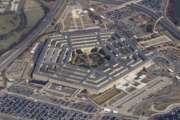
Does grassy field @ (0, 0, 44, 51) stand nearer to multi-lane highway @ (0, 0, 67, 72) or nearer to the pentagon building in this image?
multi-lane highway @ (0, 0, 67, 72)

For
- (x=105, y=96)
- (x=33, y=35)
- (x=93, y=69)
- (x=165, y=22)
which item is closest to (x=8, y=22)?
(x=33, y=35)

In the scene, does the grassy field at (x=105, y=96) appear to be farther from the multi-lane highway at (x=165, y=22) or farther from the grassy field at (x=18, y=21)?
the grassy field at (x=18, y=21)

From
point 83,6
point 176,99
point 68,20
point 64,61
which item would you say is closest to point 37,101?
point 64,61

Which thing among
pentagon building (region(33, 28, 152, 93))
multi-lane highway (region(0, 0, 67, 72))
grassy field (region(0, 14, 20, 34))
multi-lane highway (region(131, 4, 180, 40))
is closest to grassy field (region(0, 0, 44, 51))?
grassy field (region(0, 14, 20, 34))

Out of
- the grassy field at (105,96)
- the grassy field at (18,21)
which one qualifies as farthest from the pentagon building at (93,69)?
the grassy field at (18,21)

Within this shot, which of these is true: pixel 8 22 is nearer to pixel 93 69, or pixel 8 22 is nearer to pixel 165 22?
pixel 93 69
